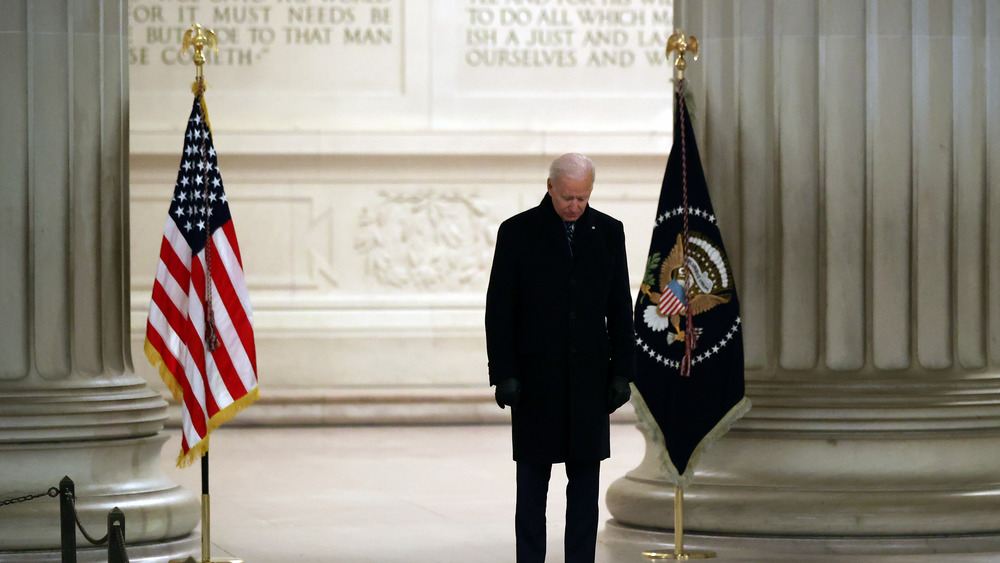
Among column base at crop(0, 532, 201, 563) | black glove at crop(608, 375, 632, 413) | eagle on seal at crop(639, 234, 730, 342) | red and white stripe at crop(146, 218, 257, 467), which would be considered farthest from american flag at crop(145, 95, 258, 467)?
black glove at crop(608, 375, 632, 413)

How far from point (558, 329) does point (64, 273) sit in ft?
8.76

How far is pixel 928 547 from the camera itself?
6566 millimetres

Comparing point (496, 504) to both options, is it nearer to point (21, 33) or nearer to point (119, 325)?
point (119, 325)

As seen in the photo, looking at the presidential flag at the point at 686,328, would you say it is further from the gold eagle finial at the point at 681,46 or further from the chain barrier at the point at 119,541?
the chain barrier at the point at 119,541

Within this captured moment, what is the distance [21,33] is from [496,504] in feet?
12.4

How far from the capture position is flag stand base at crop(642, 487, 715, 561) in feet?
21.0

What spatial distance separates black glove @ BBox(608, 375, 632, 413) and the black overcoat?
0.02 m

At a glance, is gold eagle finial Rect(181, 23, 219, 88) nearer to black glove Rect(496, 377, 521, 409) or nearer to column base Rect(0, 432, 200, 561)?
column base Rect(0, 432, 200, 561)

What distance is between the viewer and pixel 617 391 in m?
5.03

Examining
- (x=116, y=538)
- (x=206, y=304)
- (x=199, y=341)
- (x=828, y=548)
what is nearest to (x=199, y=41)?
(x=206, y=304)

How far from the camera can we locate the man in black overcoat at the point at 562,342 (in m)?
4.98

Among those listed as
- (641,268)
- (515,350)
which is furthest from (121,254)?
(641,268)

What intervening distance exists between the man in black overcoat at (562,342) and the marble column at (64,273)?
2.23 meters

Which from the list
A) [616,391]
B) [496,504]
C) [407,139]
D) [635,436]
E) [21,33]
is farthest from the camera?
[407,139]
